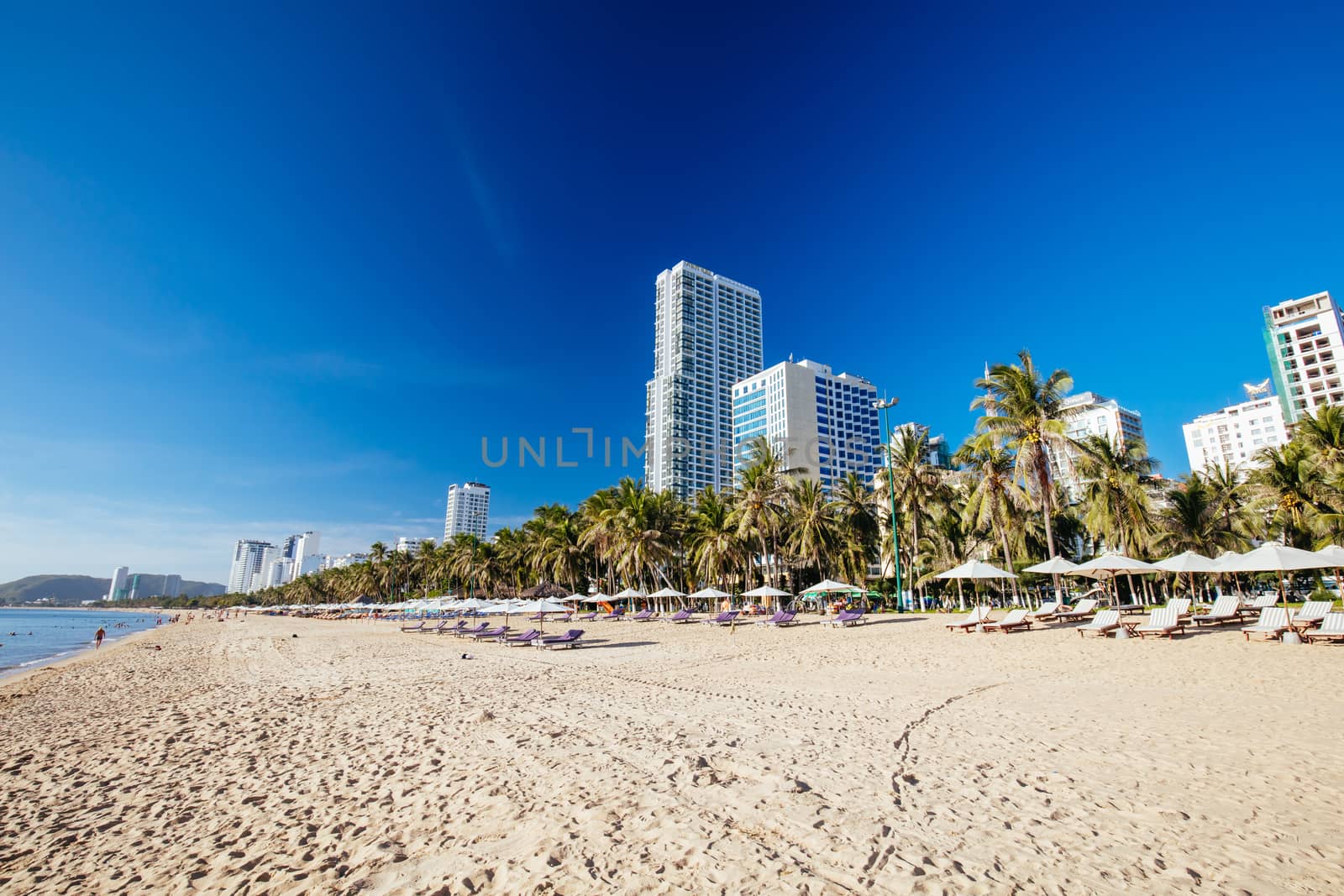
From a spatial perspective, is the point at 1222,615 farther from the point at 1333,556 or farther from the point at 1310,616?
the point at 1310,616

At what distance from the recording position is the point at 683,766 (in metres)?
5.90

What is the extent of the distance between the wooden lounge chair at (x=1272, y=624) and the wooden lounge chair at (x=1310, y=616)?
0.99 feet

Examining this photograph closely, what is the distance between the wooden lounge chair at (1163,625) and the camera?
1509 centimetres

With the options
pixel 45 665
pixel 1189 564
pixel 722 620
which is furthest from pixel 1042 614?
pixel 45 665

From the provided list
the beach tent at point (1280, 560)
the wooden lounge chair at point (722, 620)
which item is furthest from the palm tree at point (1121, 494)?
the wooden lounge chair at point (722, 620)

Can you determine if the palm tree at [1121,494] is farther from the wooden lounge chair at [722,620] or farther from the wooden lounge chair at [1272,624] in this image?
the wooden lounge chair at [722,620]

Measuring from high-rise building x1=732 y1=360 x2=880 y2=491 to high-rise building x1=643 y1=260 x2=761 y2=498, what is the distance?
6.11m

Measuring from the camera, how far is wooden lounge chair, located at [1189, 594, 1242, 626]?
56.0 ft

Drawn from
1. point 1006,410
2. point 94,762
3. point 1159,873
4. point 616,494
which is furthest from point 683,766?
point 616,494

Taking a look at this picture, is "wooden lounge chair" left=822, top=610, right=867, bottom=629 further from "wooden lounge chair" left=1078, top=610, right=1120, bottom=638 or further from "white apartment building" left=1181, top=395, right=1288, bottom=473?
"white apartment building" left=1181, top=395, right=1288, bottom=473

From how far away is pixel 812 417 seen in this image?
10344 cm

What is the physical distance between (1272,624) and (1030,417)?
11.7 meters

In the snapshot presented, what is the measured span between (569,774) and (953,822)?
11.5 ft

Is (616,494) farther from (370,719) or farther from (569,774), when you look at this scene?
(569,774)
